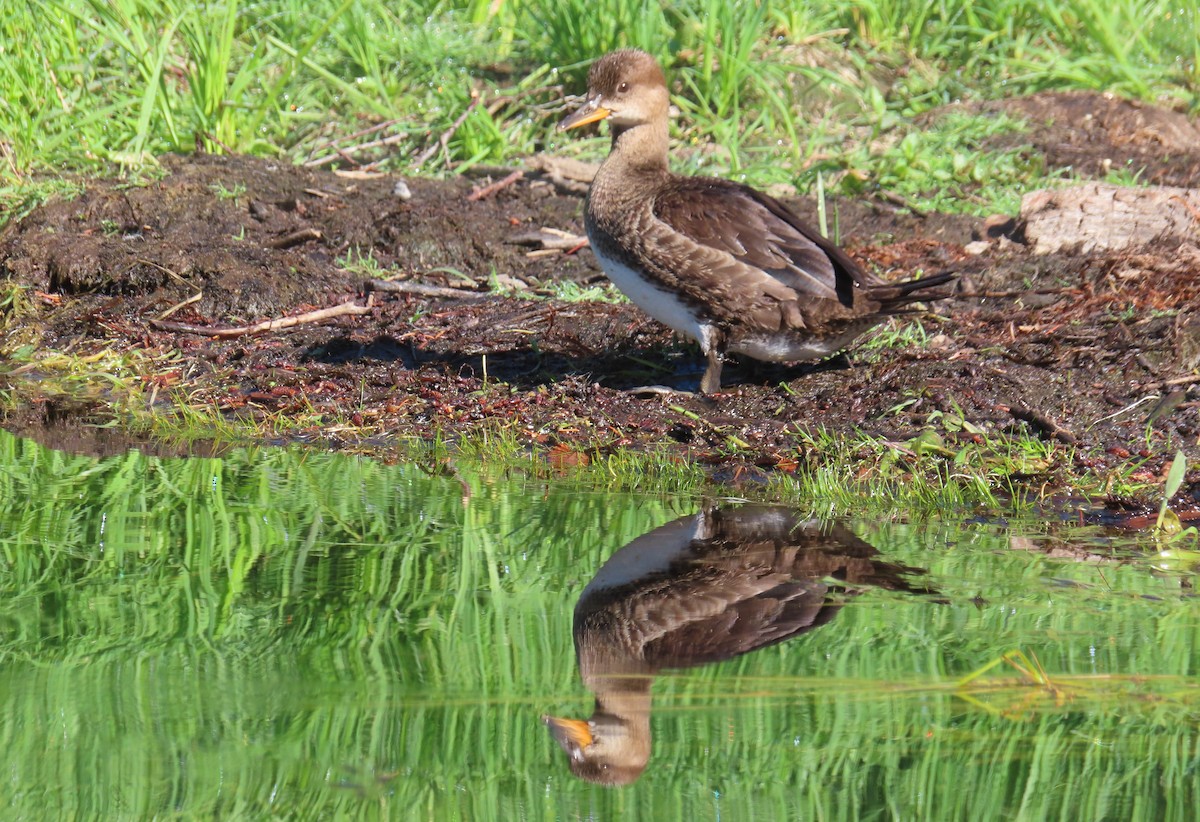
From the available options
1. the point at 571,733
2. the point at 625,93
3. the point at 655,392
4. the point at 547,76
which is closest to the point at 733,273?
the point at 655,392

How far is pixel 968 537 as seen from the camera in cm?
416

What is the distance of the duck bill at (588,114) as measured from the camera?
610cm

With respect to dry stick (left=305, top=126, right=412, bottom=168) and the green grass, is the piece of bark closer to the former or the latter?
the green grass

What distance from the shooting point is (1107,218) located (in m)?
6.78

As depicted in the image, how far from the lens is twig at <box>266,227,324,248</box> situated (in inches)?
284

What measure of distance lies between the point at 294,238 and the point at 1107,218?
3.90 metres

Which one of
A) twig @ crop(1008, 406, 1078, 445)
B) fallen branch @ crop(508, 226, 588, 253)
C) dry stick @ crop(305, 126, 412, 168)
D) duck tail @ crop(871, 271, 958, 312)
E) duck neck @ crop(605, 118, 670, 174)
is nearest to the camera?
twig @ crop(1008, 406, 1078, 445)

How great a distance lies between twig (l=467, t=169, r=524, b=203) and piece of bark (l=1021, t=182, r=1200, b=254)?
9.24 ft

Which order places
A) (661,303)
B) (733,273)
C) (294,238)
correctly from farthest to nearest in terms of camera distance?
(294,238)
(661,303)
(733,273)

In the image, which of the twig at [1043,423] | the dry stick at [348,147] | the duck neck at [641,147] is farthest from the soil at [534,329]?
the duck neck at [641,147]

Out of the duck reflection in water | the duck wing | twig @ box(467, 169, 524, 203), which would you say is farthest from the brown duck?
twig @ box(467, 169, 524, 203)

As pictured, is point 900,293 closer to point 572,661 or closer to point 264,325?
point 572,661

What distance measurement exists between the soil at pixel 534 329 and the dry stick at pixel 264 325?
0.03 m

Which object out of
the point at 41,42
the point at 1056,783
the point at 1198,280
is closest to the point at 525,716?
the point at 1056,783
